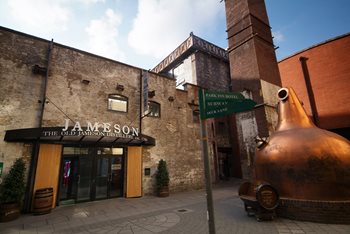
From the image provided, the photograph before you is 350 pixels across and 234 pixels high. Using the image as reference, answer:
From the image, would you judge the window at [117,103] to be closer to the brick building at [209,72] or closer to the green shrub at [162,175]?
the green shrub at [162,175]

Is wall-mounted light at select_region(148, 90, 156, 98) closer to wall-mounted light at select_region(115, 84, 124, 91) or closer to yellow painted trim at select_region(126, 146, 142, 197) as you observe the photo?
wall-mounted light at select_region(115, 84, 124, 91)

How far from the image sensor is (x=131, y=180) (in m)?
10.4

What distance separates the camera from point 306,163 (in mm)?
5672

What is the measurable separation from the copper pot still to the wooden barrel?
8480mm

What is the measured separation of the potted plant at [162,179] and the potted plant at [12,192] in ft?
20.7

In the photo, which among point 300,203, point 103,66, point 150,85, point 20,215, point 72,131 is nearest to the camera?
point 300,203

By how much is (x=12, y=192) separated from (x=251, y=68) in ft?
50.2

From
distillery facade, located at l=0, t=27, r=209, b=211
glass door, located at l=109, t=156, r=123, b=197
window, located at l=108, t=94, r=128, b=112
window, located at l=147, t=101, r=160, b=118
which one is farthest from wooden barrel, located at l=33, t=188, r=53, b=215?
window, located at l=147, t=101, r=160, b=118

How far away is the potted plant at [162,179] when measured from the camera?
418 inches

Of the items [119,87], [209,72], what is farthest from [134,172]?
[209,72]

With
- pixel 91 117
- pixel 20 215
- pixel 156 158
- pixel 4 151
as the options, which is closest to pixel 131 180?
pixel 156 158

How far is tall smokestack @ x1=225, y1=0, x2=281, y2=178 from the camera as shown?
12.9 metres

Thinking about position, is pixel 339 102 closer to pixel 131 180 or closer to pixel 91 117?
pixel 131 180

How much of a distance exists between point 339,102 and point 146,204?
15.7 meters
